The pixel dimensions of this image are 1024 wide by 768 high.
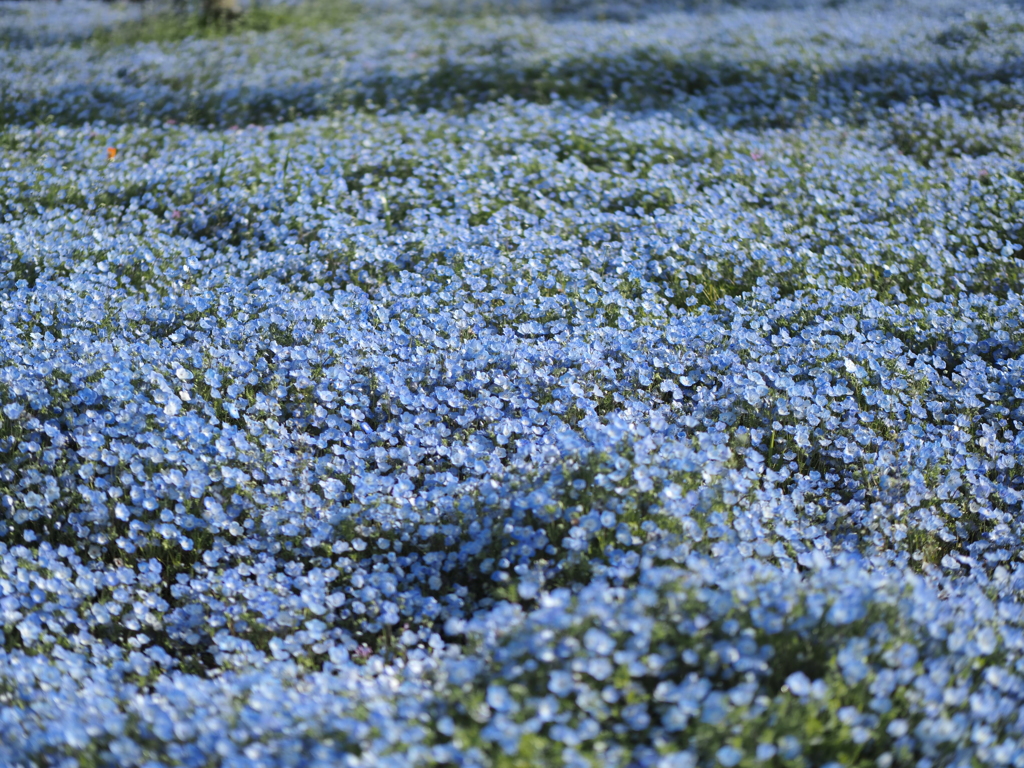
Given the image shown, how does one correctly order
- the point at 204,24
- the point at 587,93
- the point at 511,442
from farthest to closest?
the point at 204,24 < the point at 587,93 < the point at 511,442

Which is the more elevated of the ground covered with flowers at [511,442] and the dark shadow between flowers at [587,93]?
the dark shadow between flowers at [587,93]

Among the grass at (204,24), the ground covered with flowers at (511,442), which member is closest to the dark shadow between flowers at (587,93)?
the ground covered with flowers at (511,442)

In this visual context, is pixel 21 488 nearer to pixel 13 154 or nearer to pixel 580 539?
pixel 580 539

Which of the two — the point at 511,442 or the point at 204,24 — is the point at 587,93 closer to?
the point at 511,442

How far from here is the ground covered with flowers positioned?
9.35 ft

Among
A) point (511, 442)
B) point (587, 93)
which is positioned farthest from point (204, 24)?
point (511, 442)

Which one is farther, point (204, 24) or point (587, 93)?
point (204, 24)

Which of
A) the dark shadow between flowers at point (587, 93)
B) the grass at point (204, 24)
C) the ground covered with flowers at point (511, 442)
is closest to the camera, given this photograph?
the ground covered with flowers at point (511, 442)

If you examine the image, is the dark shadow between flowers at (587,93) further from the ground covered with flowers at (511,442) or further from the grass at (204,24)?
the grass at (204,24)

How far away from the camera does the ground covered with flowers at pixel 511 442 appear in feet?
9.35

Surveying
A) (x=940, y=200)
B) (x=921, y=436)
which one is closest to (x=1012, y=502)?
(x=921, y=436)

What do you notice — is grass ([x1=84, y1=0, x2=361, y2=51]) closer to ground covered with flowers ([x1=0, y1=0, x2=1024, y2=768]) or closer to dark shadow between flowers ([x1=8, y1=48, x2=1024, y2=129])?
dark shadow between flowers ([x1=8, y1=48, x2=1024, y2=129])

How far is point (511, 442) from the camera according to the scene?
454cm

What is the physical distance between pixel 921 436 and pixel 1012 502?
57 cm
